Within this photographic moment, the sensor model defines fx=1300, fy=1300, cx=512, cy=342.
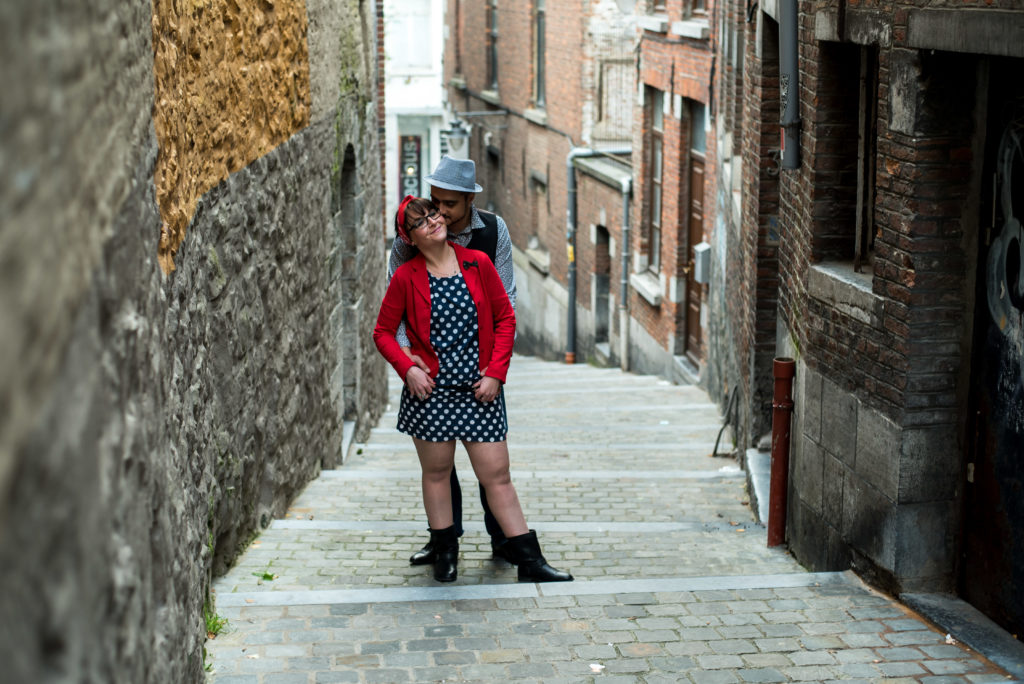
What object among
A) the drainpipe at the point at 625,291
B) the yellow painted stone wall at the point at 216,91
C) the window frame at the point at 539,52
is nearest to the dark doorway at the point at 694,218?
the drainpipe at the point at 625,291

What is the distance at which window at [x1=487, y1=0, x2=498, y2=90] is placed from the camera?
27875mm

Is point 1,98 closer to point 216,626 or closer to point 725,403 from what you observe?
point 216,626

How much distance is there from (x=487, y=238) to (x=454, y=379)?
64 centimetres

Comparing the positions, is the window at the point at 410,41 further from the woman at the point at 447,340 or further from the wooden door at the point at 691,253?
the woman at the point at 447,340

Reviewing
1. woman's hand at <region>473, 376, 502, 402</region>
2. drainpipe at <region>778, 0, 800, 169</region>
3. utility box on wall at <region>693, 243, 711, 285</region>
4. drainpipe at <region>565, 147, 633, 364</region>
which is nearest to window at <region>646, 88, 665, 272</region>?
drainpipe at <region>565, 147, 633, 364</region>

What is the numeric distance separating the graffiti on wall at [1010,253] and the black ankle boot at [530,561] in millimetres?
1950

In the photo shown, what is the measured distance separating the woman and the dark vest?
0.21 meters

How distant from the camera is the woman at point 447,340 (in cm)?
514

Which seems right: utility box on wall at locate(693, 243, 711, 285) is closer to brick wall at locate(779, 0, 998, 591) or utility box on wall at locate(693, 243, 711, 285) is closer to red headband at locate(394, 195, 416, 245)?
brick wall at locate(779, 0, 998, 591)

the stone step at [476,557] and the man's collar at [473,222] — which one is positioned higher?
the man's collar at [473,222]

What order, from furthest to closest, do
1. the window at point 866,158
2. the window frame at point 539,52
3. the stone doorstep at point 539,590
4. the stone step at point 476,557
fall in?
the window frame at point 539,52
the window at point 866,158
the stone step at point 476,557
the stone doorstep at point 539,590

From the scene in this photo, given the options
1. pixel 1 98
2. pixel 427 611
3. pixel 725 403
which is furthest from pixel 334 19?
pixel 1 98

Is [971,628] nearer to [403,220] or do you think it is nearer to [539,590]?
[539,590]

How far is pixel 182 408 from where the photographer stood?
4180 millimetres
